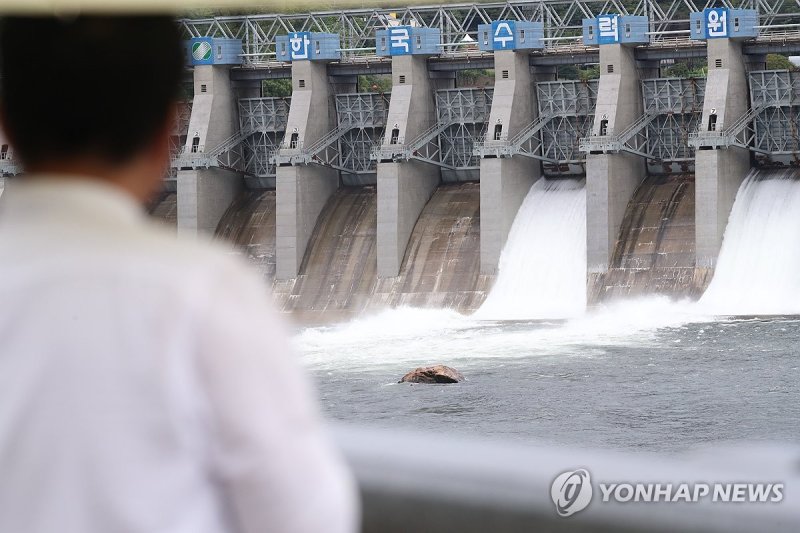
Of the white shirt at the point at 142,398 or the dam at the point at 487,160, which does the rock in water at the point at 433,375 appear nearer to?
the dam at the point at 487,160

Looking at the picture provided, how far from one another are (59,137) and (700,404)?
22497 millimetres

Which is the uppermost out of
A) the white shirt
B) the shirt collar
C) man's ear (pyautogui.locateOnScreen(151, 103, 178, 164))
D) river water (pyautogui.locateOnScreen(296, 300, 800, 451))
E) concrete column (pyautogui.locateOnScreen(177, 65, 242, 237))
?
concrete column (pyautogui.locateOnScreen(177, 65, 242, 237))

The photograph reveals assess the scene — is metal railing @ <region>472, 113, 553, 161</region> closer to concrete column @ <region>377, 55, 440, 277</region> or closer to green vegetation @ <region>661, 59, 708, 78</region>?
concrete column @ <region>377, 55, 440, 277</region>

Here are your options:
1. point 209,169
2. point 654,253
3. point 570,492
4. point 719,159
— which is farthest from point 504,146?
point 570,492

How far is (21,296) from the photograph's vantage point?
1.49 meters

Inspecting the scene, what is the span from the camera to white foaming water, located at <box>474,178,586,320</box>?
4225 cm

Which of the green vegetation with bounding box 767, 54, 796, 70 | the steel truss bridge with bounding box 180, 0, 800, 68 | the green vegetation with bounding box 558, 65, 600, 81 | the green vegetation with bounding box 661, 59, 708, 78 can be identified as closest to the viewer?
the steel truss bridge with bounding box 180, 0, 800, 68

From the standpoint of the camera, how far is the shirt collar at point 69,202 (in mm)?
1565

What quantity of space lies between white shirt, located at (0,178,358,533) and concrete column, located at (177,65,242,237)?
47234mm

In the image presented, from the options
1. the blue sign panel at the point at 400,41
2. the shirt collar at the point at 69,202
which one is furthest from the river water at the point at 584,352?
the shirt collar at the point at 69,202

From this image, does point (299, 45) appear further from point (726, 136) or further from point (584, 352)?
point (584, 352)

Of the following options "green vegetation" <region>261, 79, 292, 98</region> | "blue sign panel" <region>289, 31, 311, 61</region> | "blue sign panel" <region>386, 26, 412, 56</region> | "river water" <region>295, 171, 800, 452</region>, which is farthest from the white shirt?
"green vegetation" <region>261, 79, 292, 98</region>

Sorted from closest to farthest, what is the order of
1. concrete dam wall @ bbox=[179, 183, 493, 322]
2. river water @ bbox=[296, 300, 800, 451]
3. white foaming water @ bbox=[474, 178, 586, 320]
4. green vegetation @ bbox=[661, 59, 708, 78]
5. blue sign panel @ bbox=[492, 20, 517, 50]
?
river water @ bbox=[296, 300, 800, 451] < white foaming water @ bbox=[474, 178, 586, 320] < concrete dam wall @ bbox=[179, 183, 493, 322] < blue sign panel @ bbox=[492, 20, 517, 50] < green vegetation @ bbox=[661, 59, 708, 78]

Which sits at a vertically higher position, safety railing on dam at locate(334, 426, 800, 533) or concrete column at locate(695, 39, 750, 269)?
concrete column at locate(695, 39, 750, 269)
